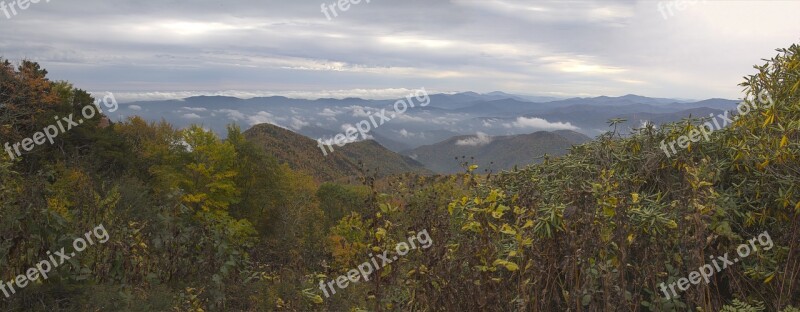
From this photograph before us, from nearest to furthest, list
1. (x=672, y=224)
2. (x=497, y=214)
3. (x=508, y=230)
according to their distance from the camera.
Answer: (x=508, y=230) < (x=497, y=214) < (x=672, y=224)

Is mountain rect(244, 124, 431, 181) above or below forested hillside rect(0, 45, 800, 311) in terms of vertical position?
below

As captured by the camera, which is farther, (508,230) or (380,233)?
(380,233)

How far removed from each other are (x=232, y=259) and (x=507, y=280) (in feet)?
12.1

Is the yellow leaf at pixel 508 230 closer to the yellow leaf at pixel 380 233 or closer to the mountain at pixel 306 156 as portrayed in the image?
the yellow leaf at pixel 380 233

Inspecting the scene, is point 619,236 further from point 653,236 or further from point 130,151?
point 130,151

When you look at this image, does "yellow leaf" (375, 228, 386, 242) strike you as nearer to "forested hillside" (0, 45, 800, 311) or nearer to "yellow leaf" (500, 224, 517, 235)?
"forested hillside" (0, 45, 800, 311)

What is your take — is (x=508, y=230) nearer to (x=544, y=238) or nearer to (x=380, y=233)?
(x=544, y=238)

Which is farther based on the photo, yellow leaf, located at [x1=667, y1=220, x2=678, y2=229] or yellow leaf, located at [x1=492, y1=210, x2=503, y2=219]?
yellow leaf, located at [x1=667, y1=220, x2=678, y2=229]

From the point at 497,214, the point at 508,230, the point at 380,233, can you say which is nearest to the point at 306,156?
the point at 380,233

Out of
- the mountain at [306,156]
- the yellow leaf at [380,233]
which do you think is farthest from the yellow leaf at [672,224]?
the mountain at [306,156]

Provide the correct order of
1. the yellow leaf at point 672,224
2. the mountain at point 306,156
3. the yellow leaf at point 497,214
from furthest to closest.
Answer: the mountain at point 306,156, the yellow leaf at point 672,224, the yellow leaf at point 497,214

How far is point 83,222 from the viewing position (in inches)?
202

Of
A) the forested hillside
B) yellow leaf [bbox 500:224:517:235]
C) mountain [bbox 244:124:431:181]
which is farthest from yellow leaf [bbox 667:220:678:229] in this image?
mountain [bbox 244:124:431:181]

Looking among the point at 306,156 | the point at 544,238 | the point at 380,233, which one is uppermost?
the point at 380,233
